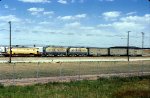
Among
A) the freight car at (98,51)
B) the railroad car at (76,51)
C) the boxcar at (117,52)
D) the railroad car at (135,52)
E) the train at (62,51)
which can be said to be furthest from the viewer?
the railroad car at (135,52)

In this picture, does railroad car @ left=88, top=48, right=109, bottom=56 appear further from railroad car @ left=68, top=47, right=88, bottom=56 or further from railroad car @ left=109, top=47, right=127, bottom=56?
railroad car @ left=68, top=47, right=88, bottom=56

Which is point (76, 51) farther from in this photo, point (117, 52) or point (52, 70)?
point (52, 70)

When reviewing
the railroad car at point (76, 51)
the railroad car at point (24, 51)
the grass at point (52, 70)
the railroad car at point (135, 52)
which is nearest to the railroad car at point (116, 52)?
the railroad car at point (135, 52)

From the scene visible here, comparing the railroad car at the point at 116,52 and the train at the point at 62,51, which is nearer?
the train at the point at 62,51

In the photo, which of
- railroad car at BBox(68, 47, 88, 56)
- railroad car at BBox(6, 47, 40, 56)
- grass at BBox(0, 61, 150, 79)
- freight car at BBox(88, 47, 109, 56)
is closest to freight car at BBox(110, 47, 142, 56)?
freight car at BBox(88, 47, 109, 56)

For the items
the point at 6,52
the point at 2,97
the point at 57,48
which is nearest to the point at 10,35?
the point at 6,52

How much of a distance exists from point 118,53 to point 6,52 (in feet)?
165

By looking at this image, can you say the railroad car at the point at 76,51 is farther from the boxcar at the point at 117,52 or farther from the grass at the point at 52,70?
the grass at the point at 52,70

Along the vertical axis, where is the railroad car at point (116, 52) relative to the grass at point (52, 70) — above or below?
above

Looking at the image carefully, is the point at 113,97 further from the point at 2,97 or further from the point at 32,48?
the point at 32,48

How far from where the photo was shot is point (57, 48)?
4651 inches

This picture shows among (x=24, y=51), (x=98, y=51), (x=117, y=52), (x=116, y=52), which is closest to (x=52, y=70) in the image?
(x=24, y=51)

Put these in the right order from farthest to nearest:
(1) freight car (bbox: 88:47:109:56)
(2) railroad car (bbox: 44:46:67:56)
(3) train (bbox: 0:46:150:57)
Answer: (1) freight car (bbox: 88:47:109:56) < (2) railroad car (bbox: 44:46:67:56) < (3) train (bbox: 0:46:150:57)

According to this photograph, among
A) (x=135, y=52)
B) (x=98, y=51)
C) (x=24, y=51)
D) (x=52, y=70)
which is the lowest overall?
(x=52, y=70)
